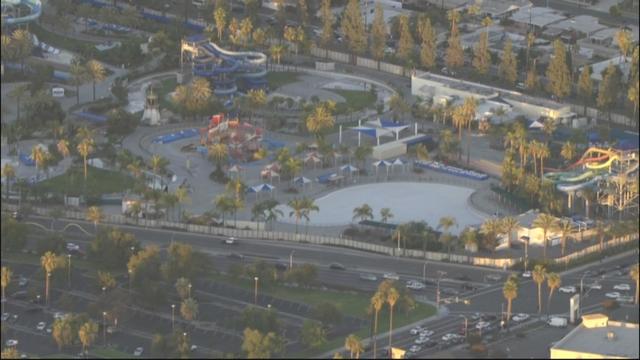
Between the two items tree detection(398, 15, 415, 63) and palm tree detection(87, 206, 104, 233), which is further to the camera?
tree detection(398, 15, 415, 63)

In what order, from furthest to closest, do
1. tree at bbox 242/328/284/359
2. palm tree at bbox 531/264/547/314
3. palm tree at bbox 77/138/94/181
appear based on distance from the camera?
palm tree at bbox 77/138/94/181, palm tree at bbox 531/264/547/314, tree at bbox 242/328/284/359

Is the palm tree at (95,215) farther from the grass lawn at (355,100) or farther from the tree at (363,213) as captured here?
the grass lawn at (355,100)

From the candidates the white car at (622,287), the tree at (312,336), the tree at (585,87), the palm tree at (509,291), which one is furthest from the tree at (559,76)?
the tree at (312,336)

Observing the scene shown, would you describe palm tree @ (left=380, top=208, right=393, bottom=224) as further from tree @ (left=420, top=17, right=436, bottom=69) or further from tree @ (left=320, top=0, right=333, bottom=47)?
tree @ (left=320, top=0, right=333, bottom=47)

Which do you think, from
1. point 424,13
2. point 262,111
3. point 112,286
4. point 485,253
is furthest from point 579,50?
point 112,286

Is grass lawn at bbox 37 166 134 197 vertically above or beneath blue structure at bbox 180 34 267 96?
beneath

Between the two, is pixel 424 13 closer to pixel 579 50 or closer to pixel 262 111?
pixel 579 50

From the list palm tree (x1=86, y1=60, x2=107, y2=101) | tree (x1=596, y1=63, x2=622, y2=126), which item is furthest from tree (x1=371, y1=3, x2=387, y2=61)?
palm tree (x1=86, y1=60, x2=107, y2=101)
